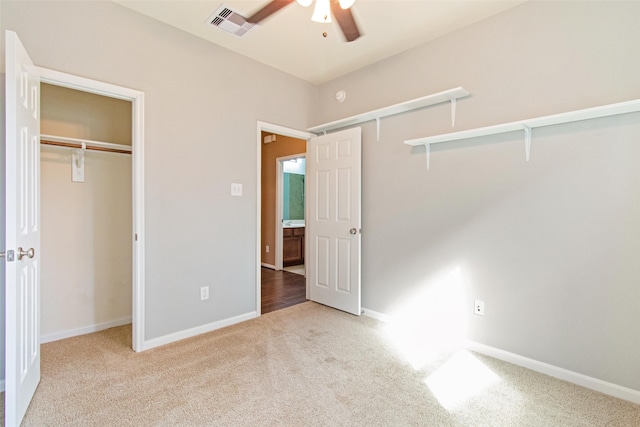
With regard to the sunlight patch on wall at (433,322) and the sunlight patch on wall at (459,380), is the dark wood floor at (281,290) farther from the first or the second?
the sunlight patch on wall at (459,380)

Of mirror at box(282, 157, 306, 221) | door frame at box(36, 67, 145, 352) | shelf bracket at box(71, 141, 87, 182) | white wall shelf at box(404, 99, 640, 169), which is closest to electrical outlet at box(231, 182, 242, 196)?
door frame at box(36, 67, 145, 352)

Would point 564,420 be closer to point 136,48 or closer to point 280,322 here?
point 280,322

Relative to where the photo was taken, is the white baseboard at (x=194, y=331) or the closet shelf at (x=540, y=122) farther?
the white baseboard at (x=194, y=331)

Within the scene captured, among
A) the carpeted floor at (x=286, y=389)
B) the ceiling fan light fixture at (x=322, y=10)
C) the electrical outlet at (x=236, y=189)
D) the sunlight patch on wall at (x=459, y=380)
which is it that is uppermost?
the ceiling fan light fixture at (x=322, y=10)

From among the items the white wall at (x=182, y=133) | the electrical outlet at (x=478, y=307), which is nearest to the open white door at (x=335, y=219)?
the white wall at (x=182, y=133)

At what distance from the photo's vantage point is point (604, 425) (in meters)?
1.72

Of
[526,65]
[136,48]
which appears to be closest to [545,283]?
[526,65]

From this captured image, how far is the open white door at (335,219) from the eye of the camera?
3424mm

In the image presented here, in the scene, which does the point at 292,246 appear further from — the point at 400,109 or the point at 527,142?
the point at 527,142

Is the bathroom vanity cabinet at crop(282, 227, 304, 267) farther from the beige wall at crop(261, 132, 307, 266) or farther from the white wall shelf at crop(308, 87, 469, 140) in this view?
the white wall shelf at crop(308, 87, 469, 140)

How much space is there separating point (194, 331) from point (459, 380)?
228cm

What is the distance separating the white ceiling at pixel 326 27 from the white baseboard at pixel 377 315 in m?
2.73

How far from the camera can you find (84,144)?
9.01 ft

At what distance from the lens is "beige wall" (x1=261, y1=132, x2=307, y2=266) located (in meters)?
5.70
